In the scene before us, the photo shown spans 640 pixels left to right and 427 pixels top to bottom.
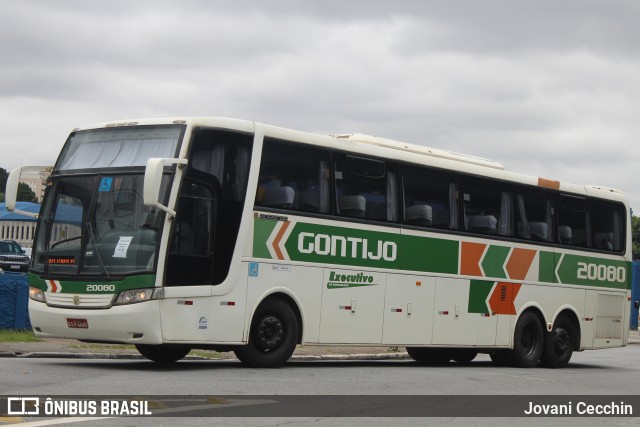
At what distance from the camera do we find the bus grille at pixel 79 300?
15.8 m

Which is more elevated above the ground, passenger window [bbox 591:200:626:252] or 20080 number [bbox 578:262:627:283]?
passenger window [bbox 591:200:626:252]

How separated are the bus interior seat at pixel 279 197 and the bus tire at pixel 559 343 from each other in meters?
8.08

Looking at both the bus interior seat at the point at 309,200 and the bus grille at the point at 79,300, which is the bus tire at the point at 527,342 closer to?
the bus interior seat at the point at 309,200

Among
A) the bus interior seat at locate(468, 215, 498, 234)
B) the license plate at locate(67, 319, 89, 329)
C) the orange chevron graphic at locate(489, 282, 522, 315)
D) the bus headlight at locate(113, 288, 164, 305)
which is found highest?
the bus interior seat at locate(468, 215, 498, 234)

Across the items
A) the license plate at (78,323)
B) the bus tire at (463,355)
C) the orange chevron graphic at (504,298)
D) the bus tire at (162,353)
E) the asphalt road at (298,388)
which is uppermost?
the orange chevron graphic at (504,298)

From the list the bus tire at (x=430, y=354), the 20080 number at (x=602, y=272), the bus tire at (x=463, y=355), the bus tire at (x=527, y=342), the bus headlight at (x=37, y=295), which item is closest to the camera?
the bus headlight at (x=37, y=295)

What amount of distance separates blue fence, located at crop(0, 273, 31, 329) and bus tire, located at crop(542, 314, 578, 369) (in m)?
11.6

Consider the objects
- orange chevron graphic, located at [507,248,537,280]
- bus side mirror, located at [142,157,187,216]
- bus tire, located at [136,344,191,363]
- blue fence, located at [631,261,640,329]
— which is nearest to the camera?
bus side mirror, located at [142,157,187,216]

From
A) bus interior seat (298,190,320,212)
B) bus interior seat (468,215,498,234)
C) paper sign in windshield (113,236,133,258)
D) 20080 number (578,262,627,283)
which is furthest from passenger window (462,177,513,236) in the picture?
paper sign in windshield (113,236,133,258)

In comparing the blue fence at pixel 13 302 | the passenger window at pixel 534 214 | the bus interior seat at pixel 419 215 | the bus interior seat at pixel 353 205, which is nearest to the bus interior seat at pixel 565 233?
the passenger window at pixel 534 214

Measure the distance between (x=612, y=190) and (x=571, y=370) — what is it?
16.1 feet

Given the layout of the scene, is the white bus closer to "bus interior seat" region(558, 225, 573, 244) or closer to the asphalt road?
"bus interior seat" region(558, 225, 573, 244)

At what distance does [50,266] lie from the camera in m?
16.5

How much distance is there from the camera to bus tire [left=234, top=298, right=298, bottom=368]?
17.2m
